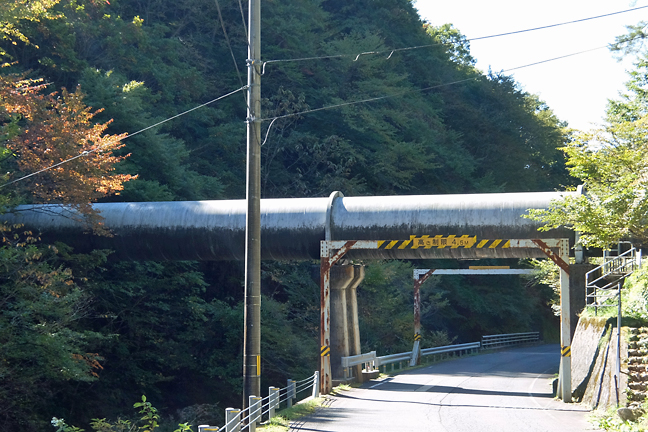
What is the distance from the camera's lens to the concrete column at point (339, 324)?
2172 cm

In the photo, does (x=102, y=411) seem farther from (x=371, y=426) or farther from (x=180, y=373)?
(x=371, y=426)

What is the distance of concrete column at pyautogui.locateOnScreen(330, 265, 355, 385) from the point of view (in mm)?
21719

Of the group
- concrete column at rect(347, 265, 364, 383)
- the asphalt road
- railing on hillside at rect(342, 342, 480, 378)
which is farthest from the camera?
concrete column at rect(347, 265, 364, 383)

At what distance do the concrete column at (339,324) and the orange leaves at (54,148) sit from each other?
7.64m

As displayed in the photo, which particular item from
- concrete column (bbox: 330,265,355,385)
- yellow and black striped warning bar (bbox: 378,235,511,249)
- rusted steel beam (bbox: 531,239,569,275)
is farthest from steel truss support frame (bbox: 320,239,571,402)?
concrete column (bbox: 330,265,355,385)

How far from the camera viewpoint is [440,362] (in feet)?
111

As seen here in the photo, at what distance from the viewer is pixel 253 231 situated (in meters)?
14.3

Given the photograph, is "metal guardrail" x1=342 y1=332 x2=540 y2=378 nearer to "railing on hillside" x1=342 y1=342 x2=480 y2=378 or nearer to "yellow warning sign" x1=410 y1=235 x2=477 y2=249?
"railing on hillside" x1=342 y1=342 x2=480 y2=378

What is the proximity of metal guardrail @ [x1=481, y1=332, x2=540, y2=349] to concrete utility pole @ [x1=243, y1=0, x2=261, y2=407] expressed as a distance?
3196cm

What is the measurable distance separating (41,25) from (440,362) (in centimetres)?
2469

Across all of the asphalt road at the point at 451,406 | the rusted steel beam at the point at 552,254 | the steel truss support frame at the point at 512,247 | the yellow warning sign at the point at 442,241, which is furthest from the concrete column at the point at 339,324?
the rusted steel beam at the point at 552,254

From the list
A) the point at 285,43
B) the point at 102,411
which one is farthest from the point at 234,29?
the point at 102,411

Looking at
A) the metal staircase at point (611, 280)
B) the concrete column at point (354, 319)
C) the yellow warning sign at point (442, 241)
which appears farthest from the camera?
the concrete column at point (354, 319)

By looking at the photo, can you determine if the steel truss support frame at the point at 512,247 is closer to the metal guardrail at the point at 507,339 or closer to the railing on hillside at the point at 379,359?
the railing on hillside at the point at 379,359
